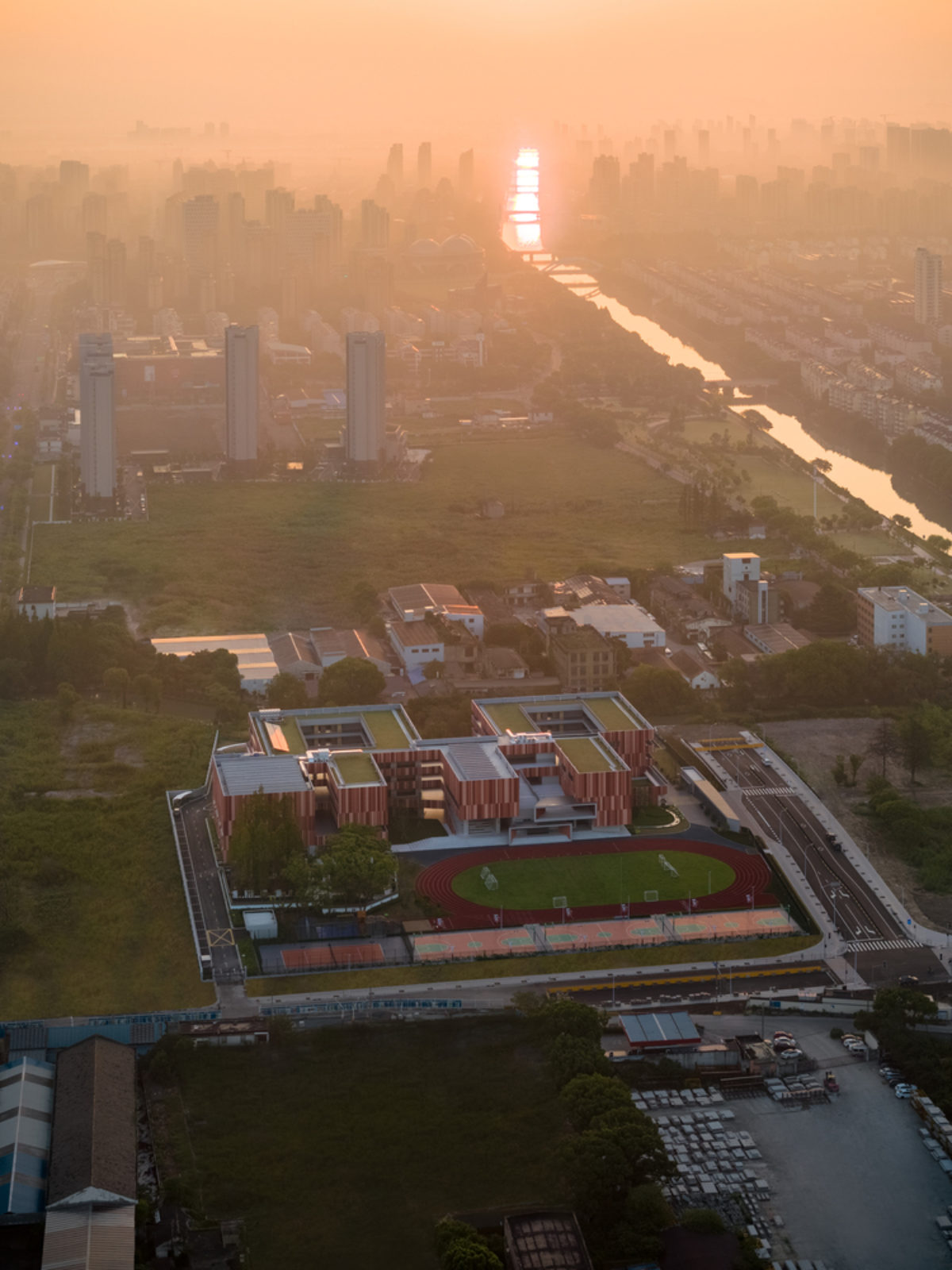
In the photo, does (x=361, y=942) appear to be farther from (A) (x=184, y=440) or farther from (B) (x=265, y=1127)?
(A) (x=184, y=440)

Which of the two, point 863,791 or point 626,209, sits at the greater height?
point 626,209

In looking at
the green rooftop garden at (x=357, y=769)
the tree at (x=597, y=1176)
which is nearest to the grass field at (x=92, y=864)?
the green rooftop garden at (x=357, y=769)

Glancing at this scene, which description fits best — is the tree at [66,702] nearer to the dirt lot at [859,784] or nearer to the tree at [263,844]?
the tree at [263,844]

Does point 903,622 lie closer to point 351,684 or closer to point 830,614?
point 830,614

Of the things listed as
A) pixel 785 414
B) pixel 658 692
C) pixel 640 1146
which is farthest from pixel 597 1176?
pixel 785 414

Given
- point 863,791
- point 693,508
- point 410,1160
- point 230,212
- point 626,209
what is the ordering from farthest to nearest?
1. point 626,209
2. point 230,212
3. point 693,508
4. point 863,791
5. point 410,1160

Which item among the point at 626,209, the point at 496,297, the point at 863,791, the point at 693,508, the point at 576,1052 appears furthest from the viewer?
the point at 626,209

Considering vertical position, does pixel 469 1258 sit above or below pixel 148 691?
below

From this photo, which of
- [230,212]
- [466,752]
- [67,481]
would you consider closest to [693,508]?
[67,481]
